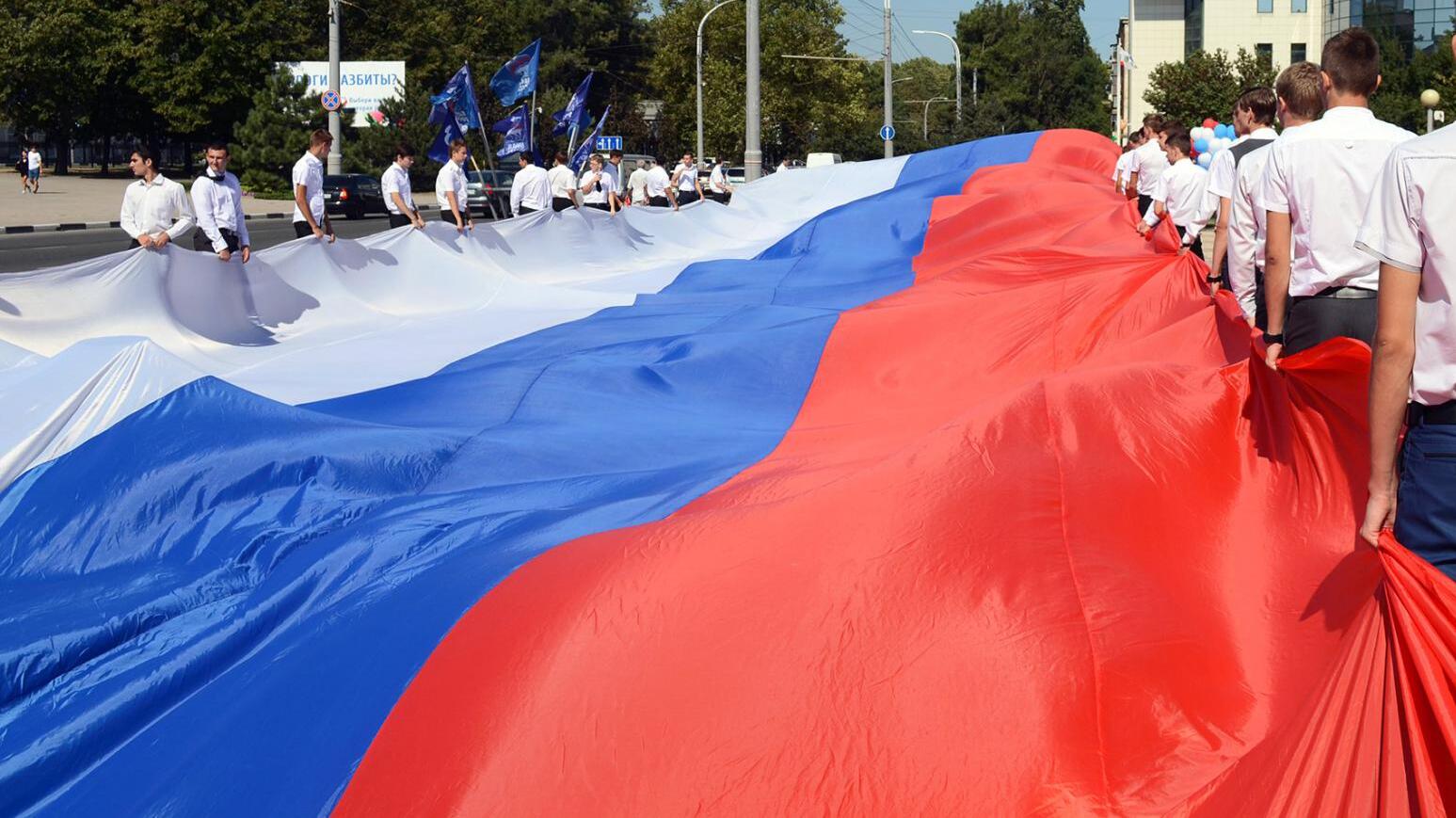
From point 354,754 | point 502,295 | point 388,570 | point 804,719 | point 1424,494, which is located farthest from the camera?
point 502,295

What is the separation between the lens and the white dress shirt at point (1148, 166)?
1127 cm

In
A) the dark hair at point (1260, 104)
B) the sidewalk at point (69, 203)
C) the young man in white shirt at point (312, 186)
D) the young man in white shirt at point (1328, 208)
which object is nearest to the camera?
the young man in white shirt at point (1328, 208)

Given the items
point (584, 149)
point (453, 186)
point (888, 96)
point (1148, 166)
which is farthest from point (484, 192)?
point (1148, 166)

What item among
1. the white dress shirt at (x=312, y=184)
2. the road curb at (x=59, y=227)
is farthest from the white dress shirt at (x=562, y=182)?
the road curb at (x=59, y=227)

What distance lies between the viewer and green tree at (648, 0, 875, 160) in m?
63.7

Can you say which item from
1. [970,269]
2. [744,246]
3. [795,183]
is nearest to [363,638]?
[970,269]

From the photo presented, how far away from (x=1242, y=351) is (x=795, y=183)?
10516 millimetres

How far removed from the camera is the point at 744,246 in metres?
13.5

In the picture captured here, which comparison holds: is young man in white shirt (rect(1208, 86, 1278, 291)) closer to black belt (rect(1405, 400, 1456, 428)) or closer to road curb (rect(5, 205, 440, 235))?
black belt (rect(1405, 400, 1456, 428))

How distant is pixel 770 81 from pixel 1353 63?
62021 millimetres

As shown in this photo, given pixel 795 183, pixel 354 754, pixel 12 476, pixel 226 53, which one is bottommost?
pixel 354 754

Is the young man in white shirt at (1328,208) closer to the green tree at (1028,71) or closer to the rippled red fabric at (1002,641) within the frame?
the rippled red fabric at (1002,641)

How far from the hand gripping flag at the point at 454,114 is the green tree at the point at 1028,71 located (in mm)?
58989

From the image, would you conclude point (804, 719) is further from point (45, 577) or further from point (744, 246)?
point (744, 246)
